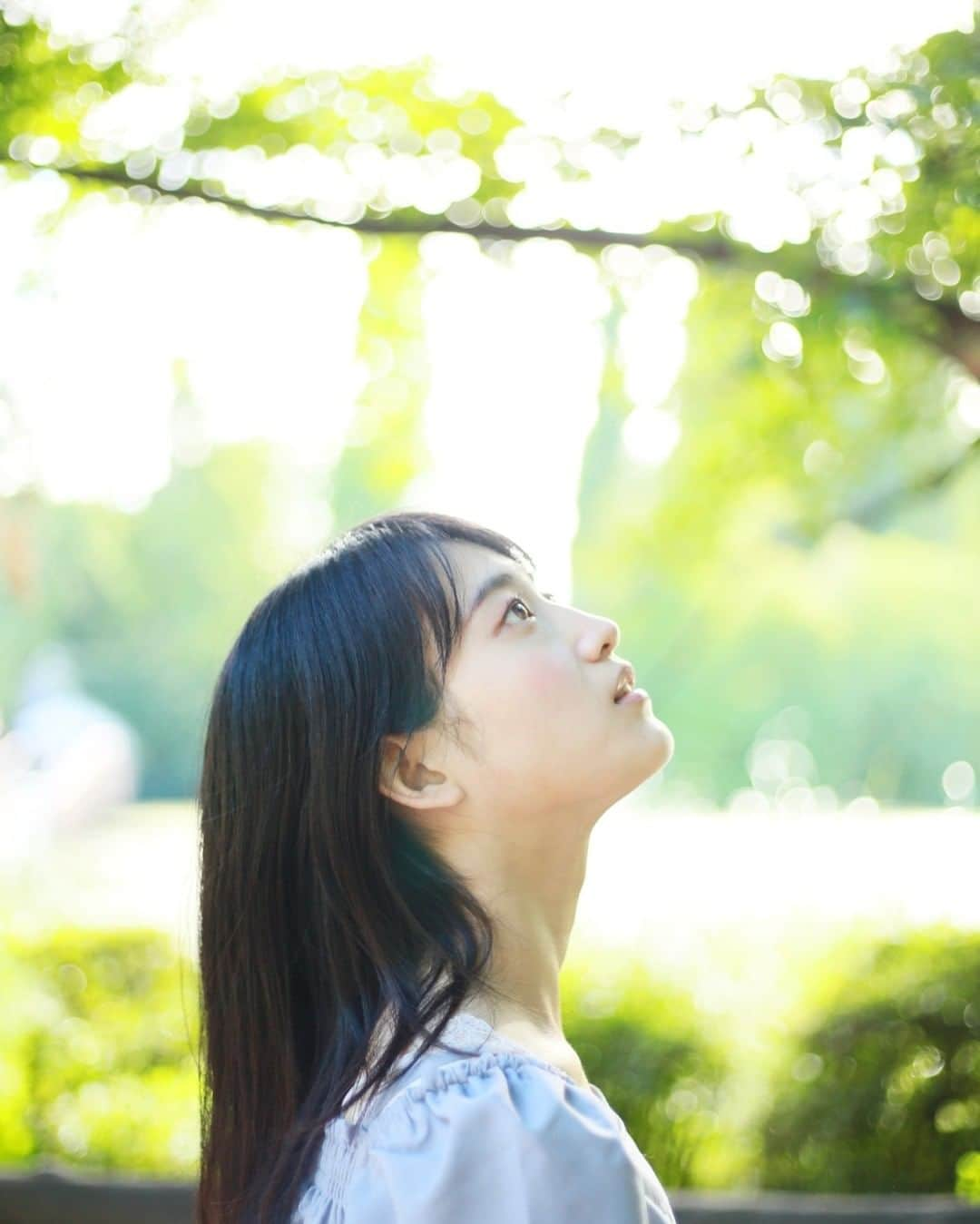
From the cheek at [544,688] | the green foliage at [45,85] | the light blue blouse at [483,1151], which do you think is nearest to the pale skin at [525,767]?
the cheek at [544,688]

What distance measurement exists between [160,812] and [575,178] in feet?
45.7

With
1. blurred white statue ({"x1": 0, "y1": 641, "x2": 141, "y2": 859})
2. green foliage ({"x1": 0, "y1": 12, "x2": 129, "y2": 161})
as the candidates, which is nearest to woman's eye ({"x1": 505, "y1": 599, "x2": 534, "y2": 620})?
green foliage ({"x1": 0, "y1": 12, "x2": 129, "y2": 161})

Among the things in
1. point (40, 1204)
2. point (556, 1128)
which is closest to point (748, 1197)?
point (40, 1204)

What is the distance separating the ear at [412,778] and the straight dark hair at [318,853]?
16 millimetres

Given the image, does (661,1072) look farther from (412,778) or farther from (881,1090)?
(412,778)

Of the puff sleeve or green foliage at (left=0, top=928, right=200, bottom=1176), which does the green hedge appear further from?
the puff sleeve

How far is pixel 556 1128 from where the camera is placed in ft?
3.62

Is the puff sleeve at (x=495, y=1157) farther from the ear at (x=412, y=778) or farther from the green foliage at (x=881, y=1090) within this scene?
the green foliage at (x=881, y=1090)

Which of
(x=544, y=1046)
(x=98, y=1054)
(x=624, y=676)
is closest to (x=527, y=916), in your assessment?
(x=544, y=1046)

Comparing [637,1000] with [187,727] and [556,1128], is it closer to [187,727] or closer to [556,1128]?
[556,1128]

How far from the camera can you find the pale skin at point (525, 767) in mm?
1335

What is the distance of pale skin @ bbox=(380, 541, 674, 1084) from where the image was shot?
52.6 inches

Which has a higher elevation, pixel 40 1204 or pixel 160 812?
pixel 40 1204

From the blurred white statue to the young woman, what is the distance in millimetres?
5989
